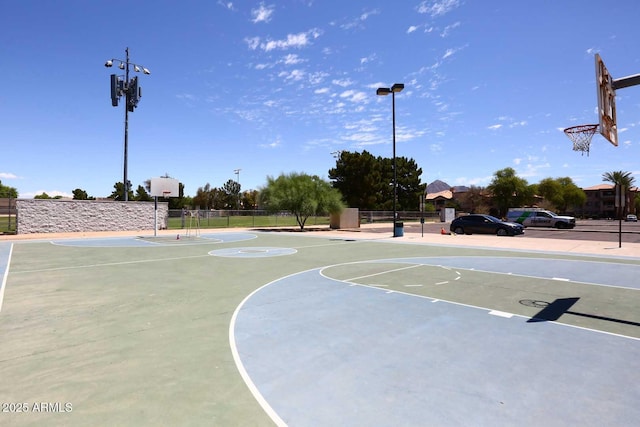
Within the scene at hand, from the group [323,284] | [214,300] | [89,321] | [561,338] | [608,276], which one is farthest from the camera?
[608,276]

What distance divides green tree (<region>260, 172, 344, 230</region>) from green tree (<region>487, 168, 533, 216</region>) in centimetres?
5291

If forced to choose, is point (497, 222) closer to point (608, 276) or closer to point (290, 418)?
point (608, 276)

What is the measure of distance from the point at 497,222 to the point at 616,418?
25981 millimetres

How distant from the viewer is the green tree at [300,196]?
3381 centimetres

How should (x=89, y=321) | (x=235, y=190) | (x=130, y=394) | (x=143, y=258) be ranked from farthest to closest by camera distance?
1. (x=235, y=190)
2. (x=143, y=258)
3. (x=89, y=321)
4. (x=130, y=394)

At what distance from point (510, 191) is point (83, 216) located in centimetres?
7410

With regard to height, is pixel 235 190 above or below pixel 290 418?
above

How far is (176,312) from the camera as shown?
6578mm

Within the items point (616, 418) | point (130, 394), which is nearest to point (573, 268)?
point (616, 418)

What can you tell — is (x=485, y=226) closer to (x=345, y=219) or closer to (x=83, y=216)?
(x=345, y=219)

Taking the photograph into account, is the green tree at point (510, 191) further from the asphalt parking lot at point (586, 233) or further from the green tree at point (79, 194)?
the green tree at point (79, 194)

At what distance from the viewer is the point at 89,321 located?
6031mm

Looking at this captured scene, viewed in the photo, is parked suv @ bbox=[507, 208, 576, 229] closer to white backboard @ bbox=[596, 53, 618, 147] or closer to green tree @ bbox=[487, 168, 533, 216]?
white backboard @ bbox=[596, 53, 618, 147]

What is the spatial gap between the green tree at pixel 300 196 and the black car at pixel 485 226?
12008mm
